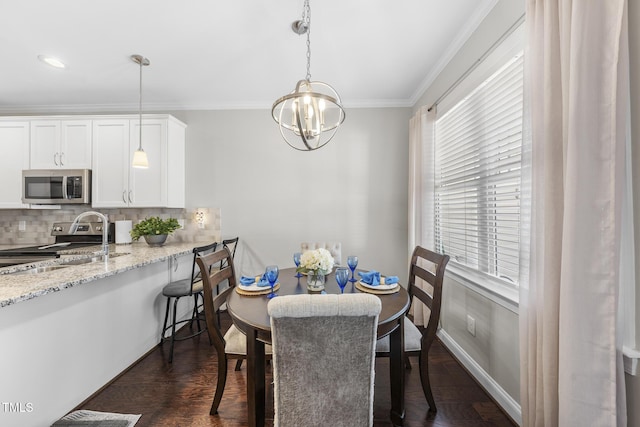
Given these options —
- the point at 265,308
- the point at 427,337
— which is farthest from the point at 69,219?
the point at 427,337

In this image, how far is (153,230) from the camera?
2.83m

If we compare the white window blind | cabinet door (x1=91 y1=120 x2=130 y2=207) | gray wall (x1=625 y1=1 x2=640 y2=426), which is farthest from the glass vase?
cabinet door (x1=91 y1=120 x2=130 y2=207)

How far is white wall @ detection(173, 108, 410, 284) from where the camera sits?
3.41m

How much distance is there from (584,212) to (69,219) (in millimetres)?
4837

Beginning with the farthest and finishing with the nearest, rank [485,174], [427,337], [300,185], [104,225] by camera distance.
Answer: [300,185]
[104,225]
[485,174]
[427,337]

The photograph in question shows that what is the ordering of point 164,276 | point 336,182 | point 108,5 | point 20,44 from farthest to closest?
1. point 336,182
2. point 164,276
3. point 20,44
4. point 108,5

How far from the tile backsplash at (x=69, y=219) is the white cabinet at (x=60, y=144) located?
1.91 feet

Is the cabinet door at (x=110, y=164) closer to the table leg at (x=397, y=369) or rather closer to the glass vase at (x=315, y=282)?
the glass vase at (x=315, y=282)

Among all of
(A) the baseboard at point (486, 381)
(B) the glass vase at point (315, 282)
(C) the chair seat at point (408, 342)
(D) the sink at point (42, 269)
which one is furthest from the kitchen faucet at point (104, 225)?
(A) the baseboard at point (486, 381)

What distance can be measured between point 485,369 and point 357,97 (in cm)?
294

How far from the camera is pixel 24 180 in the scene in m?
3.13

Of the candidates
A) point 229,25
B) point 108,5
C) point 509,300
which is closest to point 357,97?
point 229,25

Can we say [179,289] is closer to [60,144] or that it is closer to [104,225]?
[104,225]

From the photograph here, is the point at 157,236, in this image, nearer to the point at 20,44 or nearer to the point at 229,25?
the point at 20,44
